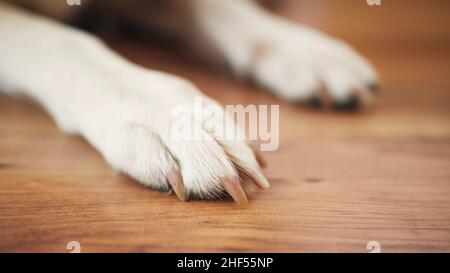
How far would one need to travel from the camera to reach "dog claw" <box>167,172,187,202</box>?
58 cm

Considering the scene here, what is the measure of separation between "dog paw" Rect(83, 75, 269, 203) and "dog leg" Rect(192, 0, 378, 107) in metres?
0.35

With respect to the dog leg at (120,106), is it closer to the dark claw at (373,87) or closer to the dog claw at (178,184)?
the dog claw at (178,184)

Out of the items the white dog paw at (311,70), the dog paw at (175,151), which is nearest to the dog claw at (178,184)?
the dog paw at (175,151)

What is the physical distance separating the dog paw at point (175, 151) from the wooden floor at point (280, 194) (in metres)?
0.02

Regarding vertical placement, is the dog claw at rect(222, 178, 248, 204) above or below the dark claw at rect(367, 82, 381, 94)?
below

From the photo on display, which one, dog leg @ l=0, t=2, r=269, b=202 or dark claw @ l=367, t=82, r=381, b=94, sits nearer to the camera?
dog leg @ l=0, t=2, r=269, b=202

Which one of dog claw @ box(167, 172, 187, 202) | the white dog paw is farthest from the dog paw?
the white dog paw

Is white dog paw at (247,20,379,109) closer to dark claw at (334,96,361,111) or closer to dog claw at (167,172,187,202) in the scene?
dark claw at (334,96,361,111)

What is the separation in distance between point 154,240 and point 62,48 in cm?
44

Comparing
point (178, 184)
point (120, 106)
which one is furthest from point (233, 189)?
point (120, 106)

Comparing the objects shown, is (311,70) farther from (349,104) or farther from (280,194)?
(280,194)

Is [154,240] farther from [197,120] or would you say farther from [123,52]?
[123,52]

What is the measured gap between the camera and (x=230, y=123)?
640 mm

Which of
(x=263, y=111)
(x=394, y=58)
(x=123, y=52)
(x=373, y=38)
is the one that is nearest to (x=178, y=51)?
(x=123, y=52)
